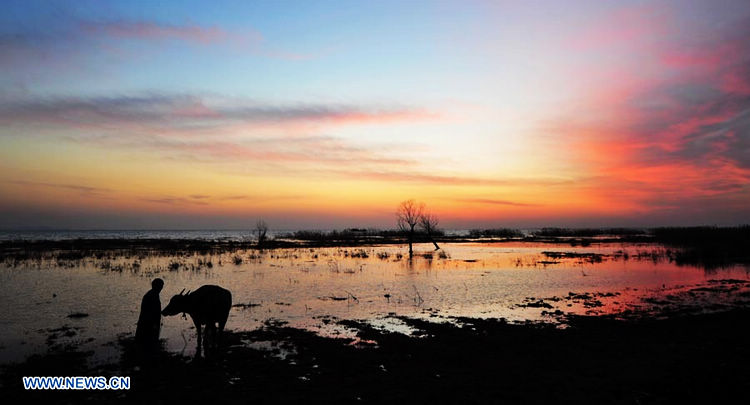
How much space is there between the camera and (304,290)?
2119cm

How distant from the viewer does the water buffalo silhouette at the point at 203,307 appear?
10617mm

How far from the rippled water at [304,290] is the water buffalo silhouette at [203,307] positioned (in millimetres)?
735

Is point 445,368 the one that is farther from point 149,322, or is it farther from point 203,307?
point 149,322

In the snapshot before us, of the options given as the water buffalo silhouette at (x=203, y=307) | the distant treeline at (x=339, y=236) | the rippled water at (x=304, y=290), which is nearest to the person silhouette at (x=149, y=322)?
the water buffalo silhouette at (x=203, y=307)

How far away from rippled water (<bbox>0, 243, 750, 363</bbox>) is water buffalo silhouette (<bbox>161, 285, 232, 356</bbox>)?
28.9 inches

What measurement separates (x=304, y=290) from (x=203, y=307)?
1049 cm

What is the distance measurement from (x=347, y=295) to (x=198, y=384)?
38.7 ft

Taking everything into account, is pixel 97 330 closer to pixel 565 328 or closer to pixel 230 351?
pixel 230 351

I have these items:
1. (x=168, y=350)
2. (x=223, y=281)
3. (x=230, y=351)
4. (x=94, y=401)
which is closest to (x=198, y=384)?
(x=94, y=401)

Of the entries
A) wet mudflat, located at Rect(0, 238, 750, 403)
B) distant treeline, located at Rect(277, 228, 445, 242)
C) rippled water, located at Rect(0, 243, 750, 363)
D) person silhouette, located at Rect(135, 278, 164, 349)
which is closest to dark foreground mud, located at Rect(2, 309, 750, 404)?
wet mudflat, located at Rect(0, 238, 750, 403)

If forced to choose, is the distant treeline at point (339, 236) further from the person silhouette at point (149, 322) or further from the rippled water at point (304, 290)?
the person silhouette at point (149, 322)

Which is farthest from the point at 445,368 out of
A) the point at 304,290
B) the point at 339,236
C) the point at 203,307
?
the point at 339,236

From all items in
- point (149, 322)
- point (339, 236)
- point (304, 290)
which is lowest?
point (304, 290)

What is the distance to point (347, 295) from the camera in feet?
65.2
